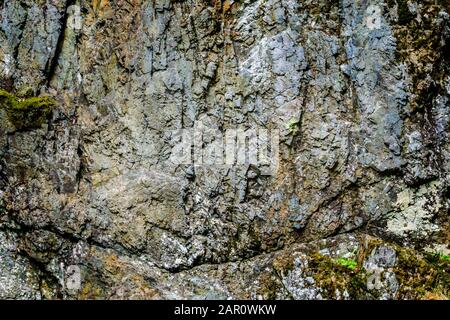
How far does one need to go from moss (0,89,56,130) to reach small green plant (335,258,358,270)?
4693 millimetres

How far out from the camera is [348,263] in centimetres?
662

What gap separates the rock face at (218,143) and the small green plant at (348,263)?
0.04 metres

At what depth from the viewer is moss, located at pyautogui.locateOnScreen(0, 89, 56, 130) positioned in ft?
23.9

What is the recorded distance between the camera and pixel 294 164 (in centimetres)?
709

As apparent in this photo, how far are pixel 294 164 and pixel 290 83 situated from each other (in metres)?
1.16

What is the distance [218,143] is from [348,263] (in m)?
2.45

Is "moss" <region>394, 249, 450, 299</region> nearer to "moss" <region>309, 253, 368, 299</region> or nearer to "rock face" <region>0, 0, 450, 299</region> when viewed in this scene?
"rock face" <region>0, 0, 450, 299</region>

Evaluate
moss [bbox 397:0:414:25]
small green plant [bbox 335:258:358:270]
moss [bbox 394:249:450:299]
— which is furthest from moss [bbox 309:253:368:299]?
moss [bbox 397:0:414:25]

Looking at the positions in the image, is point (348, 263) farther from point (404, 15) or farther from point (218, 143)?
point (404, 15)

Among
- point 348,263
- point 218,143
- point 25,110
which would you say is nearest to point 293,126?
point 218,143

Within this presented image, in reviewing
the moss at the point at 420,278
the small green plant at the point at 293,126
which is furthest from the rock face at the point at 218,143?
the moss at the point at 420,278

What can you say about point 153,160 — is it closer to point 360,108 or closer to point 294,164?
point 294,164

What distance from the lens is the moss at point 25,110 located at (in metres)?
7.30
